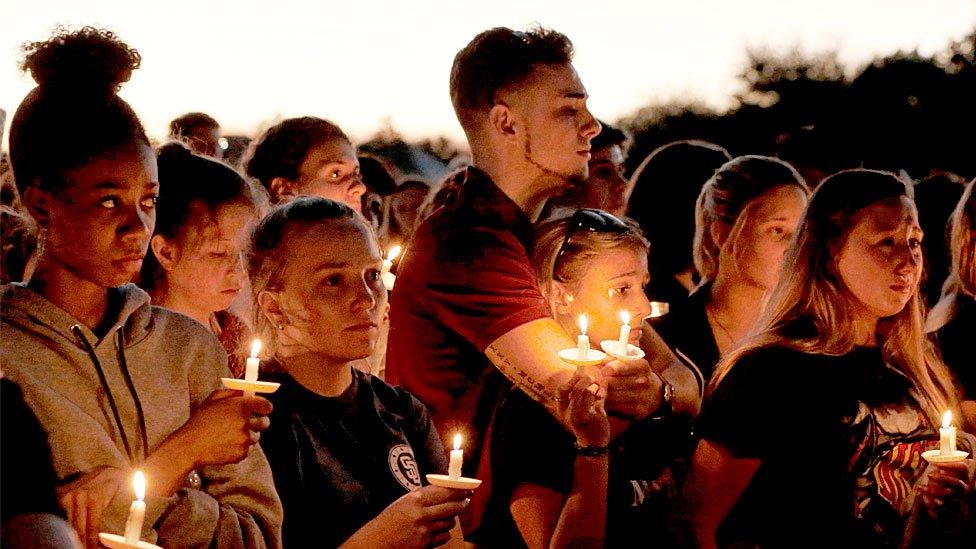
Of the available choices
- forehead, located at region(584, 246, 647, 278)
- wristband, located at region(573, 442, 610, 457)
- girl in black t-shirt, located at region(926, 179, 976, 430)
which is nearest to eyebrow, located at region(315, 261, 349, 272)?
wristband, located at region(573, 442, 610, 457)

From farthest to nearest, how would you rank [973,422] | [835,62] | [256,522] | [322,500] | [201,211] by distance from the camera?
[835,62], [973,422], [201,211], [322,500], [256,522]

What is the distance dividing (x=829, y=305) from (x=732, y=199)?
3.34 ft

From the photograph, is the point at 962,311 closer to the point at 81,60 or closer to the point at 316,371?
the point at 316,371

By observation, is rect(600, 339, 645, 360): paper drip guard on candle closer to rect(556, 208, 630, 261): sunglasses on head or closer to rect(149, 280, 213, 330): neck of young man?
rect(556, 208, 630, 261): sunglasses on head

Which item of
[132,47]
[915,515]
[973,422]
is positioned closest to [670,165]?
[973,422]

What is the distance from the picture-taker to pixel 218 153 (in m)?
6.31

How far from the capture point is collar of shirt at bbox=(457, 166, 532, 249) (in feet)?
13.8

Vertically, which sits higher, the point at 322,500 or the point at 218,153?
the point at 218,153

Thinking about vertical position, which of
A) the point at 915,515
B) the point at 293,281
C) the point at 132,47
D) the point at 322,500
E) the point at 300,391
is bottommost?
the point at 915,515

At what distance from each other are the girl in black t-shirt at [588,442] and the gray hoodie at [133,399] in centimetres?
96

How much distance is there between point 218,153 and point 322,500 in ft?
10.8

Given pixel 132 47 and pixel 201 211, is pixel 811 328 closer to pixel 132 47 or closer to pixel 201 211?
pixel 201 211

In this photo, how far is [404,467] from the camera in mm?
3473

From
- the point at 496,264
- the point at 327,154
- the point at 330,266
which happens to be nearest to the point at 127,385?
the point at 330,266
